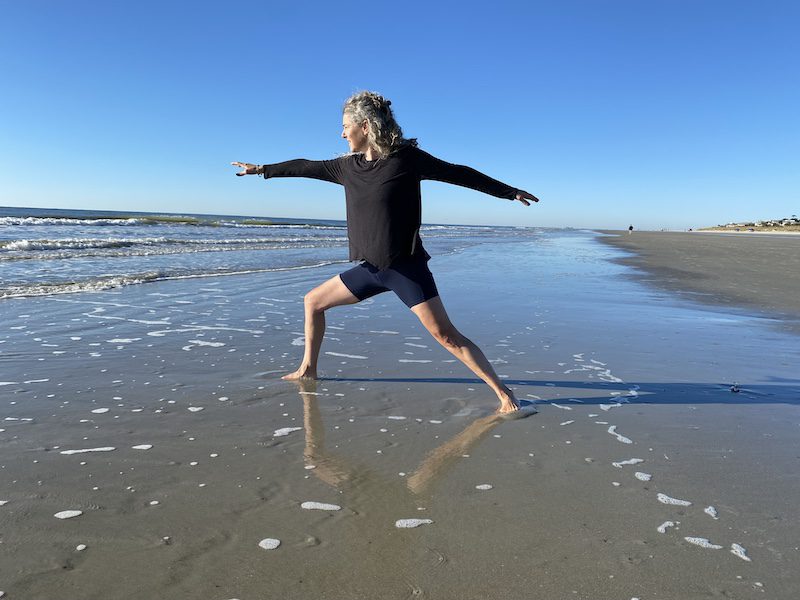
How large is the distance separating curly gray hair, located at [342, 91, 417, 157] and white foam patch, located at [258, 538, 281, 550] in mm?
2271

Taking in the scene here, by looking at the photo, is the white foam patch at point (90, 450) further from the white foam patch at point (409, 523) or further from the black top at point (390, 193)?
the black top at point (390, 193)

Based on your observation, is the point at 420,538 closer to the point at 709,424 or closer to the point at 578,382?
the point at 709,424

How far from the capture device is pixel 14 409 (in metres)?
3.41

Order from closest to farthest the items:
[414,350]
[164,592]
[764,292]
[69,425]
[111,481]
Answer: [164,592] → [111,481] → [69,425] → [414,350] → [764,292]

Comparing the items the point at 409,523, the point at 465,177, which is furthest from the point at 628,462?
the point at 465,177

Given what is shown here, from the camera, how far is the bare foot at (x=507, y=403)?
3.58 metres

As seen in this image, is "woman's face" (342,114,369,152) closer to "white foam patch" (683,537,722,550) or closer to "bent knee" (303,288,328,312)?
"bent knee" (303,288,328,312)

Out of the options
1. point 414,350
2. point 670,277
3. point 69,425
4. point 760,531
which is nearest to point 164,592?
point 69,425

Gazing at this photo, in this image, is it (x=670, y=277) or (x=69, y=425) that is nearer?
(x=69, y=425)

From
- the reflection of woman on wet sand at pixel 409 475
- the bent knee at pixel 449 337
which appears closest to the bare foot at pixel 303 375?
the reflection of woman on wet sand at pixel 409 475

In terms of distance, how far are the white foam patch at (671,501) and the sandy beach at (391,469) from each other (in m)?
0.02

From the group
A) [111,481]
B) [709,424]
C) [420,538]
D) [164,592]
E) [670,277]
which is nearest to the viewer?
[164,592]

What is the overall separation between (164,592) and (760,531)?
6.94 ft

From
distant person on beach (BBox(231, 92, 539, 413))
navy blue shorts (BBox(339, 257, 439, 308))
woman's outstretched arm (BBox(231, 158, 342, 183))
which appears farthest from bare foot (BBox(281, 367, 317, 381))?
woman's outstretched arm (BBox(231, 158, 342, 183))
